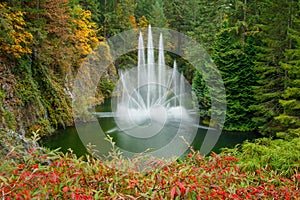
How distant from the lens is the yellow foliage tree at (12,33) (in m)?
7.03

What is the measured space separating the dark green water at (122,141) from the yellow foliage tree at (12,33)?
2.74 m

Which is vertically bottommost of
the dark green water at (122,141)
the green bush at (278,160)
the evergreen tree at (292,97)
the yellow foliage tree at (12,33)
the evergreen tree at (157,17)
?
the dark green water at (122,141)

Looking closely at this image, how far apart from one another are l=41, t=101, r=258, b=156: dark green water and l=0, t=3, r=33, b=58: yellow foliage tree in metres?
2.74

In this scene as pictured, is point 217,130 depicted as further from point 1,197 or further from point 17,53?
point 1,197

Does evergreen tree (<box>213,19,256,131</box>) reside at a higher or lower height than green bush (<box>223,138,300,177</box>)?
higher

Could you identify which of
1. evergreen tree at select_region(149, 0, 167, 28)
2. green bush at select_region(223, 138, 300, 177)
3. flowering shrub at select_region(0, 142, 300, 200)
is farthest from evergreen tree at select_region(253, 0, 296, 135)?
evergreen tree at select_region(149, 0, 167, 28)

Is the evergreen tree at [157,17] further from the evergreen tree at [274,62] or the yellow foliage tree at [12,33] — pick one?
the yellow foliage tree at [12,33]

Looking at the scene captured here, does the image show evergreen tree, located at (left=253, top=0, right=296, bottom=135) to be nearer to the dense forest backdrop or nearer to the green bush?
the dense forest backdrop

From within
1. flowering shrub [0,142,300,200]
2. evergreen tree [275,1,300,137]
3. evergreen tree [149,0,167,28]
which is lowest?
flowering shrub [0,142,300,200]

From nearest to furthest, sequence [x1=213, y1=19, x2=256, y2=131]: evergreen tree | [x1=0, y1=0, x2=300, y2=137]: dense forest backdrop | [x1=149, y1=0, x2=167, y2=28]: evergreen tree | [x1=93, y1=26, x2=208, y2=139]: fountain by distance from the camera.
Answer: [x1=0, y1=0, x2=300, y2=137]: dense forest backdrop, [x1=93, y1=26, x2=208, y2=139]: fountain, [x1=213, y1=19, x2=256, y2=131]: evergreen tree, [x1=149, y1=0, x2=167, y2=28]: evergreen tree

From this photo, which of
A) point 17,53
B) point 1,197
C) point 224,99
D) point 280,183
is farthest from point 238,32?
point 1,197

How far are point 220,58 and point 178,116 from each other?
3.07 meters

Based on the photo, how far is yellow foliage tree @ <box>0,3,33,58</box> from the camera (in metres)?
7.03

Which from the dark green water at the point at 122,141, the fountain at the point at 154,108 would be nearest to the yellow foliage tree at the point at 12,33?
the dark green water at the point at 122,141
